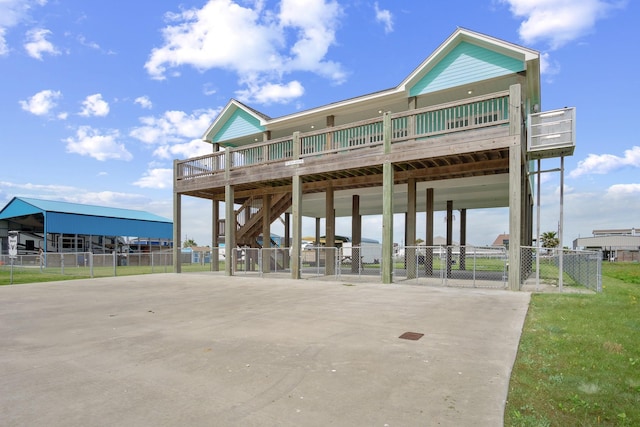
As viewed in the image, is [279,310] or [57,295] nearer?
[279,310]

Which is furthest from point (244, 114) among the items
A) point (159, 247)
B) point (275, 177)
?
point (159, 247)

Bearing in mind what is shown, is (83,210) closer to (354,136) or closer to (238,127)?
(238,127)

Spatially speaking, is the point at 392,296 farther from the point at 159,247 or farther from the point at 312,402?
the point at 159,247

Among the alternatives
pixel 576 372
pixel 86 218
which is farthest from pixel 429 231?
pixel 86 218

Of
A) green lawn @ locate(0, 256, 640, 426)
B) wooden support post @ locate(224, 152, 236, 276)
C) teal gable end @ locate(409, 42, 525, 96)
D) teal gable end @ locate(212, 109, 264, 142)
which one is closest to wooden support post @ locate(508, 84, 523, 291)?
teal gable end @ locate(409, 42, 525, 96)

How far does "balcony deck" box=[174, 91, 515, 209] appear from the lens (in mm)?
13039

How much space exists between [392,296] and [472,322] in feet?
12.5

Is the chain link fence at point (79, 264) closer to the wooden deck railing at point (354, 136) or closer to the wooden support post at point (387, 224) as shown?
Result: the wooden deck railing at point (354, 136)

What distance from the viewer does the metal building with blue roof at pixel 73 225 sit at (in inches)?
1431

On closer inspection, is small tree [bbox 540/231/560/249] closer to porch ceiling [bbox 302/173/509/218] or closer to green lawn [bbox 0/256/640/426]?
porch ceiling [bbox 302/173/509/218]

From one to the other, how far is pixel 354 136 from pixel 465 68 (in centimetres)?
540

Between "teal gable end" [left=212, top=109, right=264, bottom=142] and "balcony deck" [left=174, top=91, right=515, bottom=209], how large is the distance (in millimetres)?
3146

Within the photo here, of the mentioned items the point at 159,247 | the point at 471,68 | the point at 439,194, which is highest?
the point at 471,68

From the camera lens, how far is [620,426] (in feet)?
10.1
